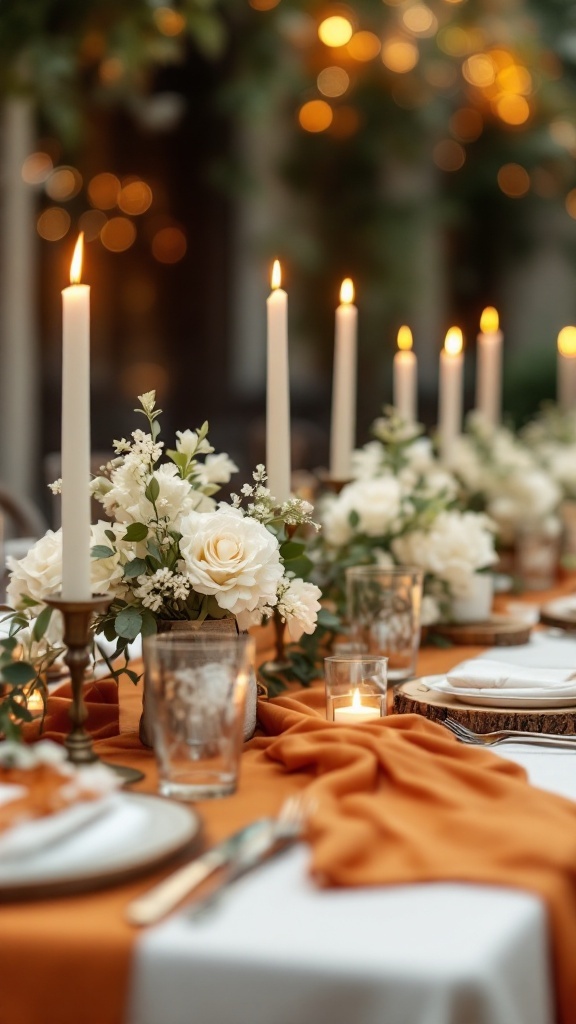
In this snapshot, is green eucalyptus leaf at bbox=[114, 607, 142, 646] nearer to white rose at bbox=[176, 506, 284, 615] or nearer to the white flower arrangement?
white rose at bbox=[176, 506, 284, 615]

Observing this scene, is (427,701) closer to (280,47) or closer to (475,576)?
(475,576)

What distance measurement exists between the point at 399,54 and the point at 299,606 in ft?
19.7

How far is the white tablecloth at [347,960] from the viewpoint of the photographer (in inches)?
32.4

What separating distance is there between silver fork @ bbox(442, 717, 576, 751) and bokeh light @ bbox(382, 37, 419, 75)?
5993mm

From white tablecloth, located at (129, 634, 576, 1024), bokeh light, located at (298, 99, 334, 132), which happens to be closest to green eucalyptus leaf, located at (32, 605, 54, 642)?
white tablecloth, located at (129, 634, 576, 1024)

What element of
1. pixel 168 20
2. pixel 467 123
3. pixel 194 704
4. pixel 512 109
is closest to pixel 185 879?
pixel 194 704

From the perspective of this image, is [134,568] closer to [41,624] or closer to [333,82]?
[41,624]

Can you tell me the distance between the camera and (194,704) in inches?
43.4

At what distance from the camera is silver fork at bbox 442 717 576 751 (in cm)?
141

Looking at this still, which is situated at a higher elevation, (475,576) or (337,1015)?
(475,576)

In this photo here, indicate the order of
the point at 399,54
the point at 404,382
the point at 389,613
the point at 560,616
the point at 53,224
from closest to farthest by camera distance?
the point at 389,613 → the point at 560,616 → the point at 404,382 → the point at 53,224 → the point at 399,54

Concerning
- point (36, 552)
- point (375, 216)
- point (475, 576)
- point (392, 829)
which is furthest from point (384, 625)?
point (375, 216)

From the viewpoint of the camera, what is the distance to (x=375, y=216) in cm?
709

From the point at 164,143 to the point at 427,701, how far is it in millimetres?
5955
